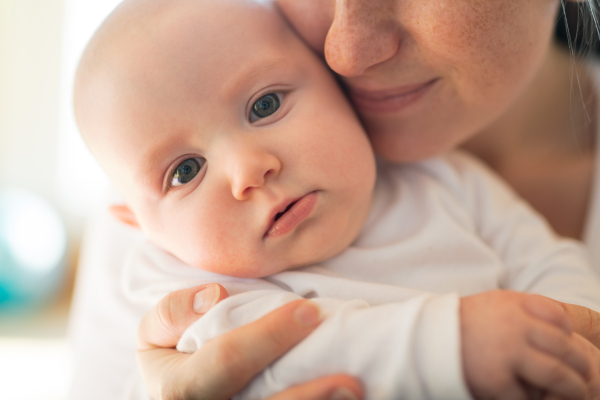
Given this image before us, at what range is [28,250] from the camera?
2.75 meters

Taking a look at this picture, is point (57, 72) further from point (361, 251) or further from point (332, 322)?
point (332, 322)

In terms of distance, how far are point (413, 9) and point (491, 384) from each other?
2.44ft

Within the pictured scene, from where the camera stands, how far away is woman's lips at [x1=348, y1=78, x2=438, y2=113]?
3.79 feet

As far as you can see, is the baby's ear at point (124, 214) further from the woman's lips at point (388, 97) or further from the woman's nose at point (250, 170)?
the woman's lips at point (388, 97)

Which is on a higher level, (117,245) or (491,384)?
(117,245)

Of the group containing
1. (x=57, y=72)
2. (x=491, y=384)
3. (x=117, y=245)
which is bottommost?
(x=491, y=384)

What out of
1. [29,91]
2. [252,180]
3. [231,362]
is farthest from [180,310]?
[29,91]

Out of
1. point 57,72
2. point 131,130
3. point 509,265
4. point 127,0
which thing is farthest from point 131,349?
point 57,72

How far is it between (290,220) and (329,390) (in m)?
0.36

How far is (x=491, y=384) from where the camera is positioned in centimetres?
69

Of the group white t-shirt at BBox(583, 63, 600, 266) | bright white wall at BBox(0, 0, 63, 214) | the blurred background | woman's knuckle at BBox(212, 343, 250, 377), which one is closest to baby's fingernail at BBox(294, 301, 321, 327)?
woman's knuckle at BBox(212, 343, 250, 377)

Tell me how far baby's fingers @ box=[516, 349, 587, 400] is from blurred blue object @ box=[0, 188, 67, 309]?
282 centimetres

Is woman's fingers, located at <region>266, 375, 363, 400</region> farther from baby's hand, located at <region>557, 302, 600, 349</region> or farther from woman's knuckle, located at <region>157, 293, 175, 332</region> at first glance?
baby's hand, located at <region>557, 302, 600, 349</region>

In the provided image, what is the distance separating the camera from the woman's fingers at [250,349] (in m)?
0.78
